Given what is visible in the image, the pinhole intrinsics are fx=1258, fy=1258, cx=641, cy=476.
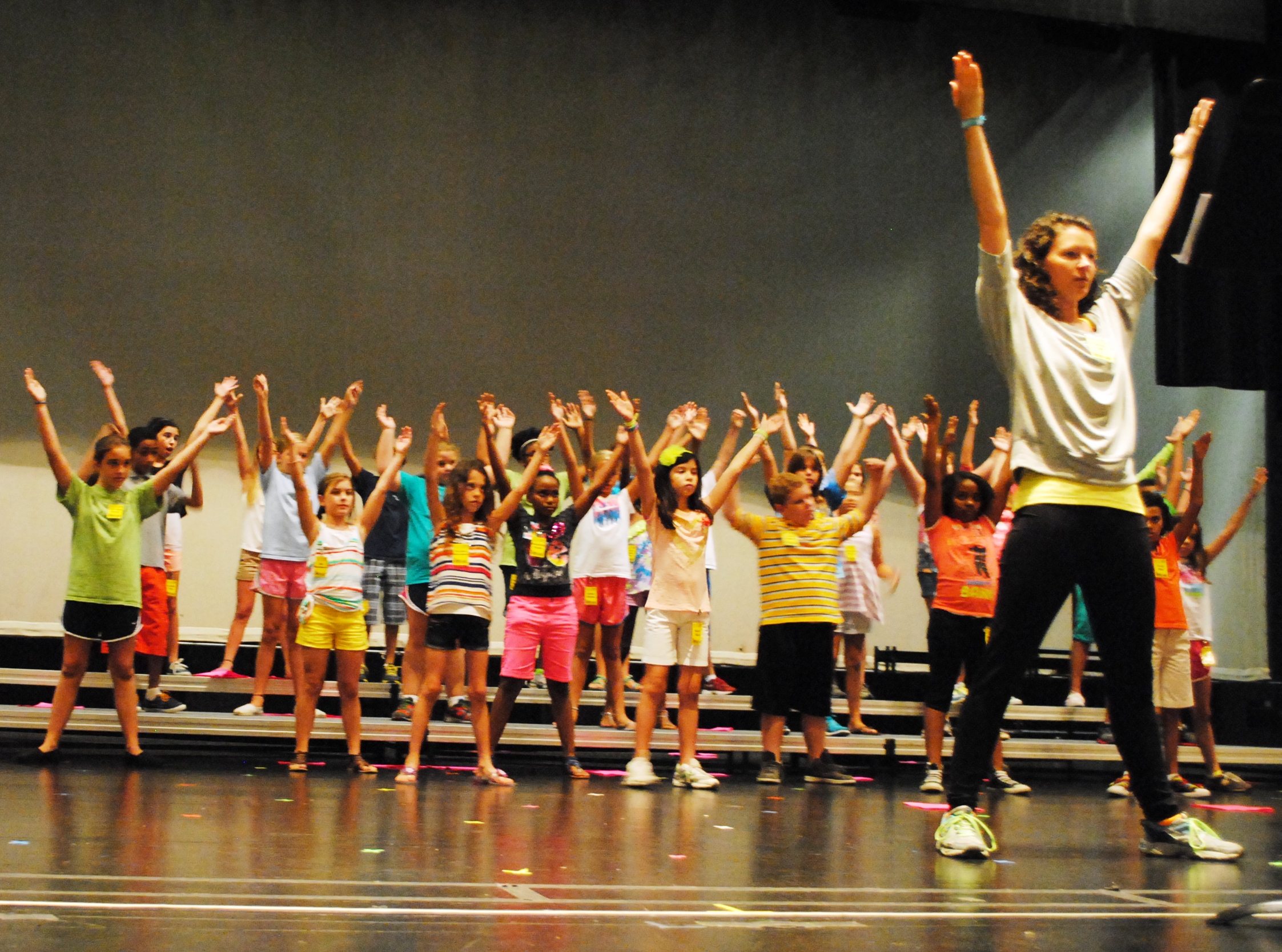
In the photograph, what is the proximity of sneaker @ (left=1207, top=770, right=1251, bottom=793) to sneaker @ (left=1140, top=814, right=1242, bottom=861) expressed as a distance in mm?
2948

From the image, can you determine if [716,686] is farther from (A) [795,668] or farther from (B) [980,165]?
(B) [980,165]

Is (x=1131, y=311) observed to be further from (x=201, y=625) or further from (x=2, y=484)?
(x=2, y=484)

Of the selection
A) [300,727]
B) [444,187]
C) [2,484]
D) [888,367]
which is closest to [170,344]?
[2,484]

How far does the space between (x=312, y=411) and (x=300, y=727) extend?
3.82m

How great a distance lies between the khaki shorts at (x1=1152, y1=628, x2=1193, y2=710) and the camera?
5.39 meters

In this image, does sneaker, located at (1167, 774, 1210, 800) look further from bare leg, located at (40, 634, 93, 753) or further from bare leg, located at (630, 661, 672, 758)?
bare leg, located at (40, 634, 93, 753)

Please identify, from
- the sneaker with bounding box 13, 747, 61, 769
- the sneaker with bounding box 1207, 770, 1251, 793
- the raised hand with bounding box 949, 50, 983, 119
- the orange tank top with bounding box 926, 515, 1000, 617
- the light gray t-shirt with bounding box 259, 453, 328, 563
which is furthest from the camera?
the light gray t-shirt with bounding box 259, 453, 328, 563

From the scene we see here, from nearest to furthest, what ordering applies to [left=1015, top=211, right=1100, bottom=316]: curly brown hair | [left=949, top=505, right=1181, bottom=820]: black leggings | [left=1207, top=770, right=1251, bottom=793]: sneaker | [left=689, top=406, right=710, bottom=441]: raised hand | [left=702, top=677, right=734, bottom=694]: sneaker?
[left=949, top=505, right=1181, bottom=820]: black leggings, [left=1015, top=211, right=1100, bottom=316]: curly brown hair, [left=689, top=406, right=710, bottom=441]: raised hand, [left=1207, top=770, right=1251, bottom=793]: sneaker, [left=702, top=677, right=734, bottom=694]: sneaker

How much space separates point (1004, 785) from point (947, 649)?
749 mm

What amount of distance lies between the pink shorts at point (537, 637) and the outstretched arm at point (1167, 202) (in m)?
2.75

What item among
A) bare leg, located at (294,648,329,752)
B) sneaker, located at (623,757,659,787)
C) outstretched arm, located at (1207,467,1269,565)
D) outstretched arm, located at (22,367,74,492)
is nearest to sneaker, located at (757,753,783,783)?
sneaker, located at (623,757,659,787)

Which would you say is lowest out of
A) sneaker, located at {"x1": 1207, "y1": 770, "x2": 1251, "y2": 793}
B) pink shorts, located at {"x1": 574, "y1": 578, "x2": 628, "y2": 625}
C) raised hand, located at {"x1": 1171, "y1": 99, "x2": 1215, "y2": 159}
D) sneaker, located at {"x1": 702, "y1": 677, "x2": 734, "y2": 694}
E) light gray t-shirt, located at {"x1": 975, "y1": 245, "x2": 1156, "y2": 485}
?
sneaker, located at {"x1": 1207, "y1": 770, "x2": 1251, "y2": 793}

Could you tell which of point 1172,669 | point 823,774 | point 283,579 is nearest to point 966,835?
point 823,774

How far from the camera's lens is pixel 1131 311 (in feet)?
10.7
